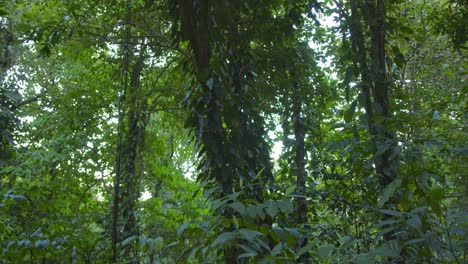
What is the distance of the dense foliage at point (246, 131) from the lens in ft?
6.23

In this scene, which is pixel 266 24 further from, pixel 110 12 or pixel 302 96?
pixel 110 12

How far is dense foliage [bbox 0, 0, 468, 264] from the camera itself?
1.90 meters

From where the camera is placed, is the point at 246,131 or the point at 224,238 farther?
the point at 246,131

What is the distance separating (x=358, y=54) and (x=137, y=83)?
14.2 ft

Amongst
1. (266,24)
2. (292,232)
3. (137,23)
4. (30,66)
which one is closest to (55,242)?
(292,232)

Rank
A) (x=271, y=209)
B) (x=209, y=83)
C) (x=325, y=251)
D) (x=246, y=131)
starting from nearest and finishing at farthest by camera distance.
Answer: (x=325, y=251) < (x=271, y=209) < (x=209, y=83) < (x=246, y=131)

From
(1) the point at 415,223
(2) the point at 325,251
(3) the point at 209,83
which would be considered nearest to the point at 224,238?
(2) the point at 325,251

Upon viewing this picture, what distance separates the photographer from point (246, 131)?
3508 mm

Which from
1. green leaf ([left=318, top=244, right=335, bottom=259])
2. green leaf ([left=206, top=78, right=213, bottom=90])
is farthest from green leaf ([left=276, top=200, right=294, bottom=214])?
green leaf ([left=206, top=78, right=213, bottom=90])

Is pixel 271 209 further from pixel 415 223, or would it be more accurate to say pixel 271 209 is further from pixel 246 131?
pixel 246 131

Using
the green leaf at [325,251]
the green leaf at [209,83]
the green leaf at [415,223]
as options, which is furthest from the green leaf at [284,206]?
the green leaf at [209,83]

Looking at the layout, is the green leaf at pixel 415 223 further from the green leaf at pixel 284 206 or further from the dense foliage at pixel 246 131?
the green leaf at pixel 284 206

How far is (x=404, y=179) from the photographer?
1.99 meters

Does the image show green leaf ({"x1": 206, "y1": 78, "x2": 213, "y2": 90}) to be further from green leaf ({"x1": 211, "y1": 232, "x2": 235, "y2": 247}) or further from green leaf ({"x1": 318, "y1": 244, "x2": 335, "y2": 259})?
green leaf ({"x1": 318, "y1": 244, "x2": 335, "y2": 259})
